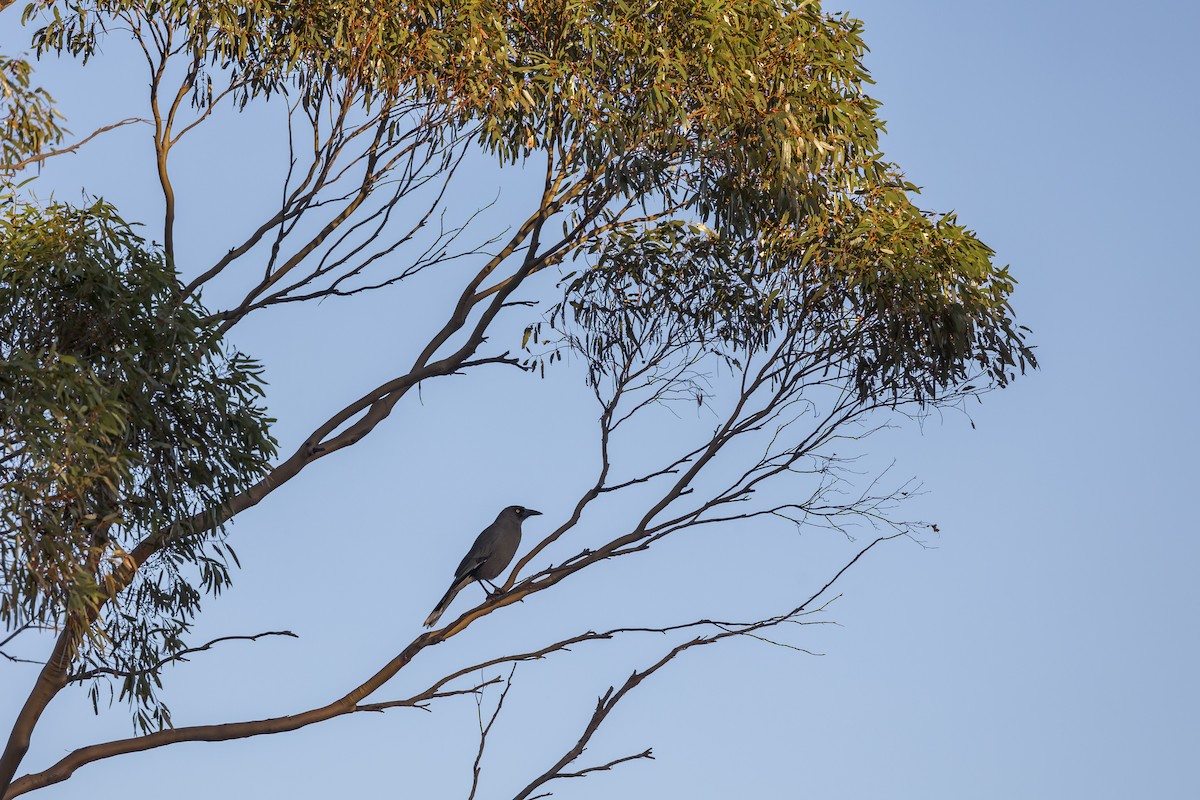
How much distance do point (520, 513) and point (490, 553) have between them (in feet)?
2.03

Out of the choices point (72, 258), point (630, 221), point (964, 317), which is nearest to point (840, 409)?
point (964, 317)

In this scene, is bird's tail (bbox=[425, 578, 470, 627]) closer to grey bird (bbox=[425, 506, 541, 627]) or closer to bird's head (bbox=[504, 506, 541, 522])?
grey bird (bbox=[425, 506, 541, 627])

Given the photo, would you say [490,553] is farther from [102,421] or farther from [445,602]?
[102,421]

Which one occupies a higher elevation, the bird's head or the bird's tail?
the bird's head

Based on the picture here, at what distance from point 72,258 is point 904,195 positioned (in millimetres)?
5108

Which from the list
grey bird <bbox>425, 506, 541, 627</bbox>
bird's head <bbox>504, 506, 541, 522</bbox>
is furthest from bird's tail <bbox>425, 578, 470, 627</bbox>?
Result: bird's head <bbox>504, 506, 541, 522</bbox>

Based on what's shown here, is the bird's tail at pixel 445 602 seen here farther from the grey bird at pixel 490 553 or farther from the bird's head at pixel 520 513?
the bird's head at pixel 520 513

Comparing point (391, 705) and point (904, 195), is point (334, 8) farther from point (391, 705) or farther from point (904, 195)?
point (391, 705)

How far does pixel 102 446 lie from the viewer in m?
7.35

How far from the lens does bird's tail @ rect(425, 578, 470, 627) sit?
9.37 m

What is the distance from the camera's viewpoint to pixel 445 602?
9594 mm

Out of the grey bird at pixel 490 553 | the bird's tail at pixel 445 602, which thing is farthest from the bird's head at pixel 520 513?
the bird's tail at pixel 445 602

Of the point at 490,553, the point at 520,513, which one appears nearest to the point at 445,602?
the point at 490,553

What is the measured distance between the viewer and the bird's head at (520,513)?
1044 cm
